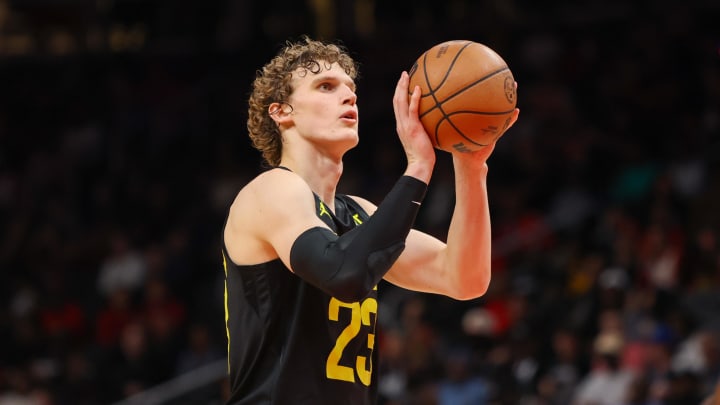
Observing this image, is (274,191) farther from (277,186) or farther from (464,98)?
(464,98)

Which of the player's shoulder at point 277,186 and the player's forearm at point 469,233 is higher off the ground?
the player's shoulder at point 277,186

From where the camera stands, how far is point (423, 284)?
175 inches

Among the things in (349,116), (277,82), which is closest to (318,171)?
(349,116)

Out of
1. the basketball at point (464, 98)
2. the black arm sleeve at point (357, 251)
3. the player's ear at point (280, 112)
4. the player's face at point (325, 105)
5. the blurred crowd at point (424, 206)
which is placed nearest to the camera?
the black arm sleeve at point (357, 251)

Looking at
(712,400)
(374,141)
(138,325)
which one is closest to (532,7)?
(374,141)

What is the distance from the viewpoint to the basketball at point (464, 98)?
12.8 feet

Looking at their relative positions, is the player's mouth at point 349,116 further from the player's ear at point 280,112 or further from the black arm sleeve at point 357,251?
the black arm sleeve at point 357,251

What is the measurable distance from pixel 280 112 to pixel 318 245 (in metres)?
0.78

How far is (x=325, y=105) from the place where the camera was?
13.5 feet

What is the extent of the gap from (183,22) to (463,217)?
12.6 meters

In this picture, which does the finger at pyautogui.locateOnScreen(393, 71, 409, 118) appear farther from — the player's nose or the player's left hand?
the player's nose

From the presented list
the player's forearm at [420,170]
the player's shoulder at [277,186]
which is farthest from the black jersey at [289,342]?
the player's forearm at [420,170]

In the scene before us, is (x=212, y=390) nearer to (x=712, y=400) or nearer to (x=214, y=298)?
(x=214, y=298)

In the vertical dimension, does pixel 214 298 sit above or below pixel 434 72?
below
